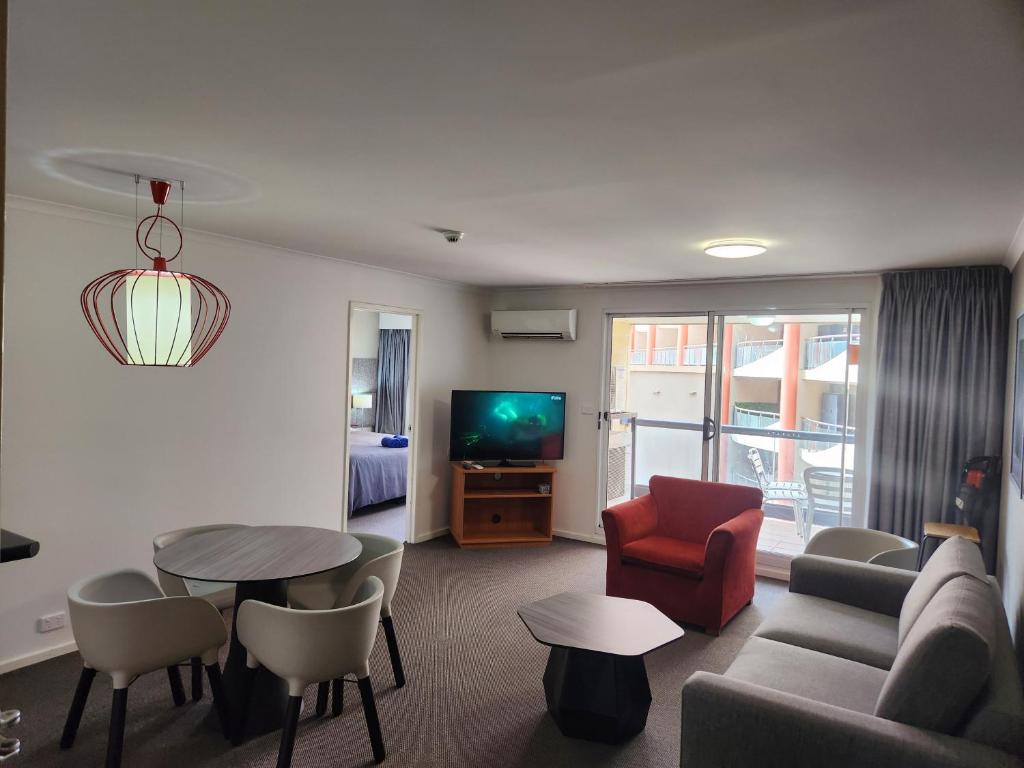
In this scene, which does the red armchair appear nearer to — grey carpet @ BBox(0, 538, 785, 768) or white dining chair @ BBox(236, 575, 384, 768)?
grey carpet @ BBox(0, 538, 785, 768)

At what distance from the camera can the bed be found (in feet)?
21.1

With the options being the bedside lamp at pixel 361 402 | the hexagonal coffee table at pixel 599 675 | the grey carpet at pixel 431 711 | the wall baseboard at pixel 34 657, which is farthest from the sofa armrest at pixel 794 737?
the bedside lamp at pixel 361 402

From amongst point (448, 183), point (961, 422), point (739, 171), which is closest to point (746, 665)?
point (739, 171)

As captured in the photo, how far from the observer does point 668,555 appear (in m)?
4.10

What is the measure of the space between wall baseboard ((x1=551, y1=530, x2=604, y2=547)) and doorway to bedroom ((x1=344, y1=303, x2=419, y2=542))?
54.2 inches

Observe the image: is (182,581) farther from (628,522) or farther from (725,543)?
(725,543)

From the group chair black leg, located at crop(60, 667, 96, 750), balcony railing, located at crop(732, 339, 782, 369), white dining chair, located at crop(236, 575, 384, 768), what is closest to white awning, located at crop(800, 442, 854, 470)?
balcony railing, located at crop(732, 339, 782, 369)

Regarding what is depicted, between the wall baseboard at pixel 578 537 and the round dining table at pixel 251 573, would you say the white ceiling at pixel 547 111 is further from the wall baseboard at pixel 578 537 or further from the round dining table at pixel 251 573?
the wall baseboard at pixel 578 537

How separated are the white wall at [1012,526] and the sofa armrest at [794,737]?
83cm

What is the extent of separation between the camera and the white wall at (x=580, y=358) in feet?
17.7

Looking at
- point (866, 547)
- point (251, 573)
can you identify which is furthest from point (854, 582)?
point (251, 573)

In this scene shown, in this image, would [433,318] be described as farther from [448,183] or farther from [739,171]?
[739,171]

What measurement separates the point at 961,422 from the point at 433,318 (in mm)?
3972

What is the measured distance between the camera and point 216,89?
5.90 ft
